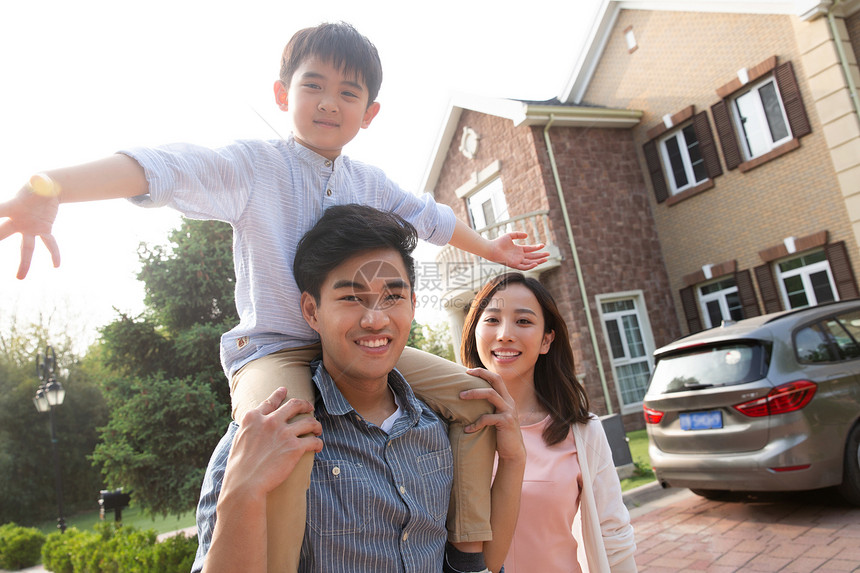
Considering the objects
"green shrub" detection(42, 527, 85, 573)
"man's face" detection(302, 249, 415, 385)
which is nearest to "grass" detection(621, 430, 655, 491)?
"man's face" detection(302, 249, 415, 385)

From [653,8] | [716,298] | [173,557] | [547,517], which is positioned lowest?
[173,557]

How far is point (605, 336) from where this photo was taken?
11.3 meters

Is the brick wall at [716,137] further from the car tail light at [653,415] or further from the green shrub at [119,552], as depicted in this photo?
the green shrub at [119,552]

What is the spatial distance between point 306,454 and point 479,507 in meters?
Result: 0.62

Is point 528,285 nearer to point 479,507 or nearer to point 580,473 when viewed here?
point 580,473

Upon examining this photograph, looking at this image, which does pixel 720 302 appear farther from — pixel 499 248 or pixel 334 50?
pixel 334 50

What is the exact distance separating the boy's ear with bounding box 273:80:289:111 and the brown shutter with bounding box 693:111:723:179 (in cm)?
1087

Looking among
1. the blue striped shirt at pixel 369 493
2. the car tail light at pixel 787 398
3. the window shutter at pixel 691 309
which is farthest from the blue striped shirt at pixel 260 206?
the window shutter at pixel 691 309

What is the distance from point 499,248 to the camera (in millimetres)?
2352

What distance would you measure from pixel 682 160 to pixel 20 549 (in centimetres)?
1692

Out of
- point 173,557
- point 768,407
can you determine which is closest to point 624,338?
point 768,407

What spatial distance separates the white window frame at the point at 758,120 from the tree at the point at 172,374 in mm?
9324

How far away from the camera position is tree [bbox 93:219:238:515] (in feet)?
23.1

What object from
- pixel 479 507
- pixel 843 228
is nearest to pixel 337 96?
pixel 479 507
